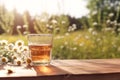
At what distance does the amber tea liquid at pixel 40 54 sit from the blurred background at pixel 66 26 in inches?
71.2

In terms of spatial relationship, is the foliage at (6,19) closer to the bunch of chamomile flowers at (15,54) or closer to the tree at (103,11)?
the tree at (103,11)

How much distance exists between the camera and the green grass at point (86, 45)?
350cm

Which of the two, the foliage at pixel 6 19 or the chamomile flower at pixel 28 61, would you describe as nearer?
the chamomile flower at pixel 28 61

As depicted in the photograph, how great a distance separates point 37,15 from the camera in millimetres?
3457

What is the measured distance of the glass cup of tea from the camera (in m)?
1.49

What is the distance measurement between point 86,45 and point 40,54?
215 centimetres

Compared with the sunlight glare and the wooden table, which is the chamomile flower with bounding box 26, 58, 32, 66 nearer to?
the wooden table

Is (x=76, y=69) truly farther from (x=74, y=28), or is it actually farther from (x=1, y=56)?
(x=74, y=28)

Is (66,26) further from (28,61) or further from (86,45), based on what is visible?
(28,61)

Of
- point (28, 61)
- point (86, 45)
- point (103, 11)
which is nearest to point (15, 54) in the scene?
point (28, 61)

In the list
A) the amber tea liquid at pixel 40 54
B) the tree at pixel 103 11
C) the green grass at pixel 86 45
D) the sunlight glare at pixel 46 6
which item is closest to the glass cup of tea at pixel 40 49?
the amber tea liquid at pixel 40 54

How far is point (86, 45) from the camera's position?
3609mm

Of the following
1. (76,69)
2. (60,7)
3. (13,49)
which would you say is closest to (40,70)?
(76,69)

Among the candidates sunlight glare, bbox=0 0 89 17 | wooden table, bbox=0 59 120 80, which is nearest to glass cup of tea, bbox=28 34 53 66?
wooden table, bbox=0 59 120 80
